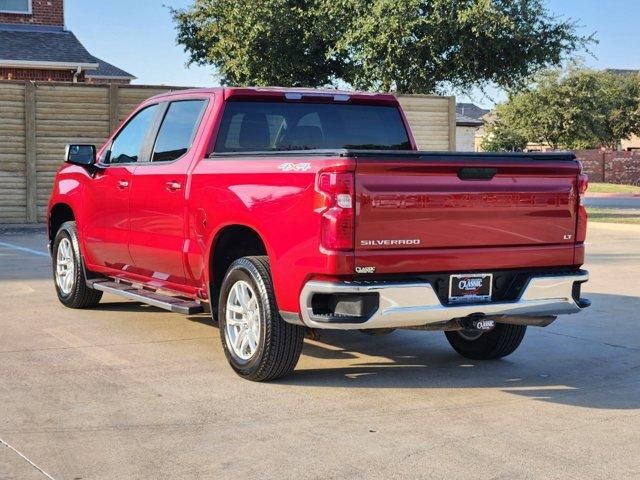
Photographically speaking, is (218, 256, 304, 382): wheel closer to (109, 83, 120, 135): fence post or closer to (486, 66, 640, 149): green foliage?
(109, 83, 120, 135): fence post

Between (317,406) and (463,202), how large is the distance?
156 cm

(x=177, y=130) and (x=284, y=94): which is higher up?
(x=284, y=94)

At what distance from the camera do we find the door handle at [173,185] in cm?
753

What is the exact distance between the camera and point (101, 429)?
554 cm

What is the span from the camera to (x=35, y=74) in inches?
999

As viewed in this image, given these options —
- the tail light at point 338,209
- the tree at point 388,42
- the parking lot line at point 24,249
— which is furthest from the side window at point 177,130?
the tree at point 388,42

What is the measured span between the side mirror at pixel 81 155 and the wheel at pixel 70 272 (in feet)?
2.73

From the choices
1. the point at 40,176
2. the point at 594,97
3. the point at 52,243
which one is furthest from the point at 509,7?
the point at 594,97

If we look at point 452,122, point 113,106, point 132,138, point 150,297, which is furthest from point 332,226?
point 452,122

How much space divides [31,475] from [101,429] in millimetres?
794

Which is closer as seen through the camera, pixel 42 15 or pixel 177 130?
pixel 177 130

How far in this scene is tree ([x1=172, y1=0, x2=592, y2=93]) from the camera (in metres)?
27.5

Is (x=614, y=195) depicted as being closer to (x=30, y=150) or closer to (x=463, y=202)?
(x=30, y=150)

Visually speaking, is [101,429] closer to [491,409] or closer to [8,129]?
[491,409]
